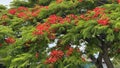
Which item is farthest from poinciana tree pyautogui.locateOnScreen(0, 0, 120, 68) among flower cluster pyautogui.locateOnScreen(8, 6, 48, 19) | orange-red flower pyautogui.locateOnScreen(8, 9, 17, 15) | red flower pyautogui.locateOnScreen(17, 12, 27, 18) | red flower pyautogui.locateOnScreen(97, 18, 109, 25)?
orange-red flower pyautogui.locateOnScreen(8, 9, 17, 15)

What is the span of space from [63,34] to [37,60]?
3.55 ft

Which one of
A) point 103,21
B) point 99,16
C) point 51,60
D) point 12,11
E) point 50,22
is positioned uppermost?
point 103,21

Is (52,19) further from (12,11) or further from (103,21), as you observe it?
(12,11)

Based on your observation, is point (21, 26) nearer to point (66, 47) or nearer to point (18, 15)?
point (18, 15)

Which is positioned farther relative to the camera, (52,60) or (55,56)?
(55,56)

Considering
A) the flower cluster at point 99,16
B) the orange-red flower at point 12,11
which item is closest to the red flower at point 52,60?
the flower cluster at point 99,16

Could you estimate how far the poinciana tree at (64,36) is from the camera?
10984 mm

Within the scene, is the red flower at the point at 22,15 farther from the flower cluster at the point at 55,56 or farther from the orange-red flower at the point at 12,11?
the flower cluster at the point at 55,56

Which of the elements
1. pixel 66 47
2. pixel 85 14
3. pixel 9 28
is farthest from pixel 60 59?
pixel 9 28

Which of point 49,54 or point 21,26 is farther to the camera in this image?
point 21,26

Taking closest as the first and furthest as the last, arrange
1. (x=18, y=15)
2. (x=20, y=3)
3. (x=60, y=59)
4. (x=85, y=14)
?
1. (x=60, y=59)
2. (x=85, y=14)
3. (x=18, y=15)
4. (x=20, y=3)

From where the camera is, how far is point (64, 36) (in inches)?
449

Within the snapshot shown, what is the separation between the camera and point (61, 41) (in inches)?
457

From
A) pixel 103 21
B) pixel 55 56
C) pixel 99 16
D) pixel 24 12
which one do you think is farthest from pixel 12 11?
pixel 103 21
